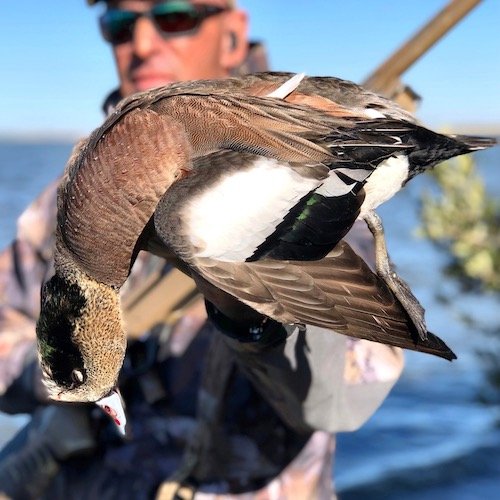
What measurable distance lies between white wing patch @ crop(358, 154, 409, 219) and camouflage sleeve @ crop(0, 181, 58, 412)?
1.15 metres

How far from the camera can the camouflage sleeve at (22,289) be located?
268 cm

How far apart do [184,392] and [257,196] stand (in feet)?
3.09

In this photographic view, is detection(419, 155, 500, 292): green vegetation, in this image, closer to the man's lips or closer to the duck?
the man's lips

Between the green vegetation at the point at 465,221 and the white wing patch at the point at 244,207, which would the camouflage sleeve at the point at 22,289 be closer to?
the white wing patch at the point at 244,207

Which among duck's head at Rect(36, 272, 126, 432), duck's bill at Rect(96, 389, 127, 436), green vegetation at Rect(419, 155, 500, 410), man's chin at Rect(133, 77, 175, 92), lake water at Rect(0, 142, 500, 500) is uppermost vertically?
man's chin at Rect(133, 77, 175, 92)

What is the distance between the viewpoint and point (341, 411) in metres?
2.16

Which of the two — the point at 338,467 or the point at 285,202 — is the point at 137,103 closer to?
the point at 285,202

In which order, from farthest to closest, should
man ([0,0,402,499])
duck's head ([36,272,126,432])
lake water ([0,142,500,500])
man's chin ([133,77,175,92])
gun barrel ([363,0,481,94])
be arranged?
A: lake water ([0,142,500,500]) < man's chin ([133,77,175,92]) < gun barrel ([363,0,481,94]) < man ([0,0,402,499]) < duck's head ([36,272,126,432])


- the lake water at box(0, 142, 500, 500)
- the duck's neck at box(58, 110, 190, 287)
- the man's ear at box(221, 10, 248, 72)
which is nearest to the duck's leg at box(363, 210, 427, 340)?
the duck's neck at box(58, 110, 190, 287)

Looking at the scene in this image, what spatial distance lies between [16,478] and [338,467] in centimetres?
296

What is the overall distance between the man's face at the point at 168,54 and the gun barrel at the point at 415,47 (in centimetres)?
53

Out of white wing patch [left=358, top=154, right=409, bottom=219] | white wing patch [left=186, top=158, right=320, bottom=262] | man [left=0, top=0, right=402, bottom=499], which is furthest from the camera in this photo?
man [left=0, top=0, right=402, bottom=499]

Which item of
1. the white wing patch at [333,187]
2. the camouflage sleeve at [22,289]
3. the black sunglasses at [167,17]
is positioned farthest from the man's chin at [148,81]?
the white wing patch at [333,187]

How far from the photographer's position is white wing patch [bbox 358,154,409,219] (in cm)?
185
